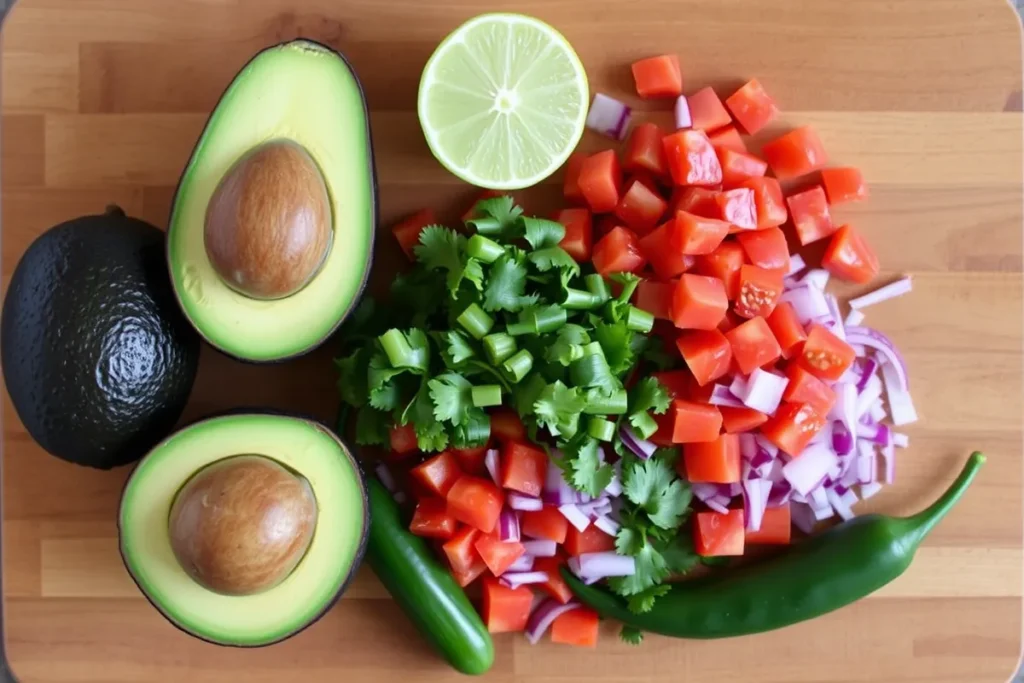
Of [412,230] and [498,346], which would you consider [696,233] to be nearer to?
[498,346]

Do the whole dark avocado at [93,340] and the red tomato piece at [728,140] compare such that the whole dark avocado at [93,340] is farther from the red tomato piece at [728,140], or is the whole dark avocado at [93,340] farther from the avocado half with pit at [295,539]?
the red tomato piece at [728,140]

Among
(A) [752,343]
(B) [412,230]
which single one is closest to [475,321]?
(B) [412,230]

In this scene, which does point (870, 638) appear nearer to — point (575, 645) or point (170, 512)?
point (575, 645)

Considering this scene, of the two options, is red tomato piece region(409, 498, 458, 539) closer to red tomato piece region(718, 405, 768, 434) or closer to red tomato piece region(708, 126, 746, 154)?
red tomato piece region(718, 405, 768, 434)

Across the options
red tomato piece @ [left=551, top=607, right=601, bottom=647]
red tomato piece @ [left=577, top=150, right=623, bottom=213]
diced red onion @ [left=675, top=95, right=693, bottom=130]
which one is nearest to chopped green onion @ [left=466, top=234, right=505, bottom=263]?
red tomato piece @ [left=577, top=150, right=623, bottom=213]

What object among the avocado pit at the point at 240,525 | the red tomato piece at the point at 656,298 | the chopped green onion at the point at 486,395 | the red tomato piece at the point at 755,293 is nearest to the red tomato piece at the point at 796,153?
the red tomato piece at the point at 755,293

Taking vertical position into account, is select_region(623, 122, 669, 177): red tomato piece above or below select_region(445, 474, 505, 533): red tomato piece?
above

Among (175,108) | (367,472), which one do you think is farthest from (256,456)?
(175,108)
